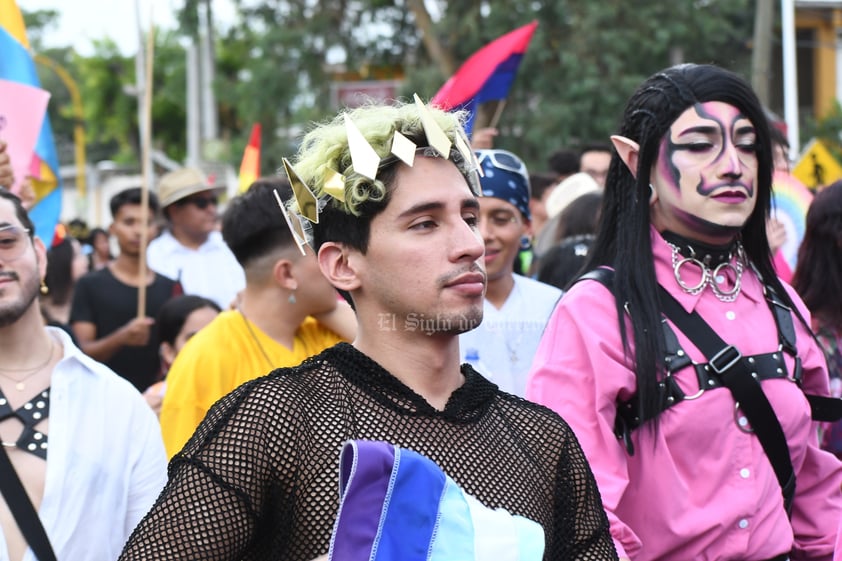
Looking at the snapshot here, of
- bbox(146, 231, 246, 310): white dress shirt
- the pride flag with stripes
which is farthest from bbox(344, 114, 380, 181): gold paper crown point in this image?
bbox(146, 231, 246, 310): white dress shirt

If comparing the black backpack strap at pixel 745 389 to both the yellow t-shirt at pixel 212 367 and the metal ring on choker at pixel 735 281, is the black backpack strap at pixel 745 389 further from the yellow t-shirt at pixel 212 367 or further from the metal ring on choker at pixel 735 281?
the yellow t-shirt at pixel 212 367

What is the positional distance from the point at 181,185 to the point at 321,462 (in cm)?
673

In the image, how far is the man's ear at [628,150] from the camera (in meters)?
3.76

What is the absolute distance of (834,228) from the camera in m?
4.96

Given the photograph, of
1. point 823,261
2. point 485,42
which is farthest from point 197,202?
point 485,42

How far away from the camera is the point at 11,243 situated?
365 centimetres

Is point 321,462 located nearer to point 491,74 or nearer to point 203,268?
point 491,74

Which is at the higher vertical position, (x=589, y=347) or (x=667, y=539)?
(x=589, y=347)

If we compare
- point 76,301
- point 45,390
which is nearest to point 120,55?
point 76,301

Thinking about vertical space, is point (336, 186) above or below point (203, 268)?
above

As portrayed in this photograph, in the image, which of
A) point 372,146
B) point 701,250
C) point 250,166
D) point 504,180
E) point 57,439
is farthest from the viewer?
point 250,166

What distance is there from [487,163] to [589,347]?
85.1 inches

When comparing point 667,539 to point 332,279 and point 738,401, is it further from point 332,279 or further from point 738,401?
point 332,279

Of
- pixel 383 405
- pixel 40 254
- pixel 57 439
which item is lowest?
pixel 57 439
